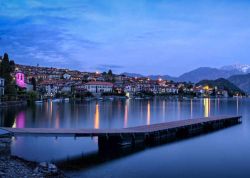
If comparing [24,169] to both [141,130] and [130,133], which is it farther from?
[141,130]

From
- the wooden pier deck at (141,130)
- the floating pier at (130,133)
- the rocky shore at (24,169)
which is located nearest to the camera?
the rocky shore at (24,169)

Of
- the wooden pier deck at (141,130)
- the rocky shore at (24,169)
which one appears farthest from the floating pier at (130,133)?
the rocky shore at (24,169)

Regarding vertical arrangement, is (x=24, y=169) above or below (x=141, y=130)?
below

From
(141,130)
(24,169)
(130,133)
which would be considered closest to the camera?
(24,169)

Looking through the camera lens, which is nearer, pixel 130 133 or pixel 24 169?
pixel 24 169

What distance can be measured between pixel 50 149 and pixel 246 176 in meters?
12.9

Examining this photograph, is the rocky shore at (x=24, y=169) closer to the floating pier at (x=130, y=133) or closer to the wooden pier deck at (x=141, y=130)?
the wooden pier deck at (x=141, y=130)

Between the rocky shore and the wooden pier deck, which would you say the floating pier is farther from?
the rocky shore

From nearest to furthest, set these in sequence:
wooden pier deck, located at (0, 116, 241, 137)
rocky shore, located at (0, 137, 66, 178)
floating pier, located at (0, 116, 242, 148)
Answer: rocky shore, located at (0, 137, 66, 178)
wooden pier deck, located at (0, 116, 241, 137)
floating pier, located at (0, 116, 242, 148)

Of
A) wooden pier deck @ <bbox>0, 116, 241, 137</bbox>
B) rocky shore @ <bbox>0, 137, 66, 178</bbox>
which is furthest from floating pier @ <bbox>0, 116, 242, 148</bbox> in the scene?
rocky shore @ <bbox>0, 137, 66, 178</bbox>

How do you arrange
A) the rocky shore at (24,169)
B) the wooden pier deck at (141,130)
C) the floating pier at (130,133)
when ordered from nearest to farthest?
the rocky shore at (24,169) → the wooden pier deck at (141,130) → the floating pier at (130,133)

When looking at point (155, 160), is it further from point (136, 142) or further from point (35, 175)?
point (35, 175)

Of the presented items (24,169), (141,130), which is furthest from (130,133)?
(24,169)

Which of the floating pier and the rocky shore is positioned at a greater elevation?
the floating pier
